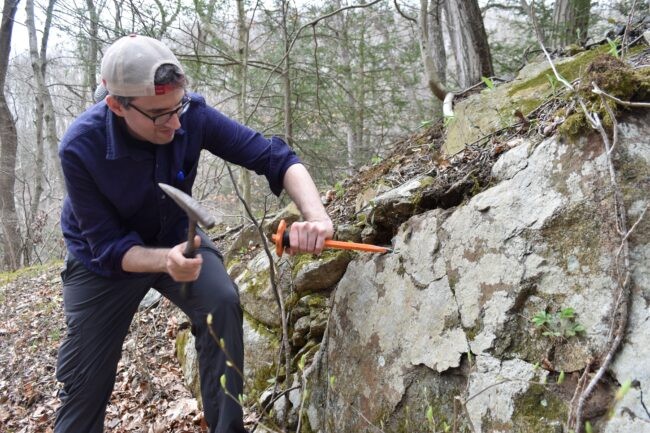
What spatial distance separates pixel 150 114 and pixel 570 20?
5333mm

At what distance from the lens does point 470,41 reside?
16.3ft

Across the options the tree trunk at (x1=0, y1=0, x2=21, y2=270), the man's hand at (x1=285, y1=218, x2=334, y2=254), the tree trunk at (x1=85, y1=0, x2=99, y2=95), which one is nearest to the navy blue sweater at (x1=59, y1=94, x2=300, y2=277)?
the man's hand at (x1=285, y1=218, x2=334, y2=254)

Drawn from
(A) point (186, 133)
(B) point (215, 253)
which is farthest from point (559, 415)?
(A) point (186, 133)

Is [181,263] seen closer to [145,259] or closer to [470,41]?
[145,259]

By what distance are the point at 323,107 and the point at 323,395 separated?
5997 mm

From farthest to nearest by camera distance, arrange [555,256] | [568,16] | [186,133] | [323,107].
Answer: [323,107]
[568,16]
[186,133]
[555,256]

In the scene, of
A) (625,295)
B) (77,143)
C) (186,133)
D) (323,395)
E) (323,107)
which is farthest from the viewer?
(323,107)

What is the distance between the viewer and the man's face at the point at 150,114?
2.16 meters

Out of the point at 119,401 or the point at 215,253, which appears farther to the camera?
the point at 119,401

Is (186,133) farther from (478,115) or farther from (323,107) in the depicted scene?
(323,107)

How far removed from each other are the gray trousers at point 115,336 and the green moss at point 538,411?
4.29 feet

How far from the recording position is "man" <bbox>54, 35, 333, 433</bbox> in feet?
7.13

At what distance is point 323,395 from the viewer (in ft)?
8.79

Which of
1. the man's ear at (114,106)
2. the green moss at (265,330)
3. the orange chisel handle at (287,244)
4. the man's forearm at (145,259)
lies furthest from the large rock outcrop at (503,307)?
the man's ear at (114,106)
